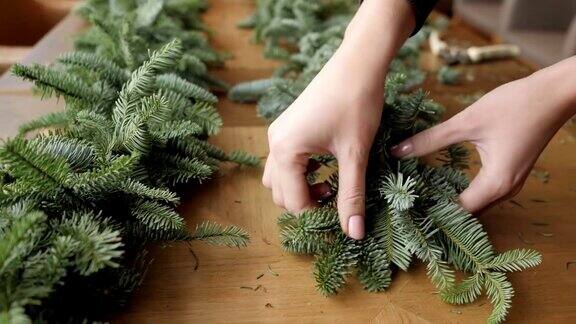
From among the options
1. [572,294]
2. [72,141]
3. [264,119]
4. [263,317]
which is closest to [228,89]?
[264,119]

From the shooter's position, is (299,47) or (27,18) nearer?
(299,47)

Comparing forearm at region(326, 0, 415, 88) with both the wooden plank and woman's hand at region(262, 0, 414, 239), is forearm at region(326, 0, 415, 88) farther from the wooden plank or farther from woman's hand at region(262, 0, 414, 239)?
the wooden plank

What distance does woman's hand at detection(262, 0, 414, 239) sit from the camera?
573 millimetres

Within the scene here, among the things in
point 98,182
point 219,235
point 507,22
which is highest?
point 98,182

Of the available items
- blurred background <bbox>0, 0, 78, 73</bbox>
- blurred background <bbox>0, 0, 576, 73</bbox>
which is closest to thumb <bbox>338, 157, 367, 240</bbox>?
blurred background <bbox>0, 0, 576, 73</bbox>

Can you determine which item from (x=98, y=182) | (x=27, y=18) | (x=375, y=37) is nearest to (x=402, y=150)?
(x=375, y=37)

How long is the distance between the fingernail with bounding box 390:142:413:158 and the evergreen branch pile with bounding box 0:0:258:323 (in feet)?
0.73

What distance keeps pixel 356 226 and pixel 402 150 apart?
135mm

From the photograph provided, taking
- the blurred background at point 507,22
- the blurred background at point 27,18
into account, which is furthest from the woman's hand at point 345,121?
the blurred background at point 27,18

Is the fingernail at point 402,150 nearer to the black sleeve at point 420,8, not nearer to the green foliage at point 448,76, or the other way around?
the black sleeve at point 420,8

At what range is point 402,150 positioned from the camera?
64 cm

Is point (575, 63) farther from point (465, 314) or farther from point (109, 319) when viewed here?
point (109, 319)

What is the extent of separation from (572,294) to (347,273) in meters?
0.27

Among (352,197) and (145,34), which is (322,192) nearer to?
(352,197)
